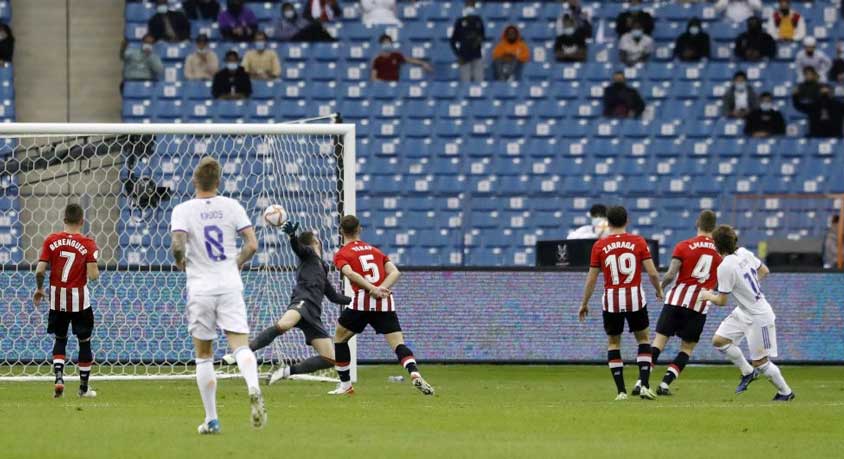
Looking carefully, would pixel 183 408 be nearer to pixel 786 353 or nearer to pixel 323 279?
pixel 323 279

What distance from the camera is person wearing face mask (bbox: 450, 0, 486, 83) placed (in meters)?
27.7

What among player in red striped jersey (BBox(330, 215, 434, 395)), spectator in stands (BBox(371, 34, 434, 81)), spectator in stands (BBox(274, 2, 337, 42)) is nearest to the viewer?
player in red striped jersey (BBox(330, 215, 434, 395))

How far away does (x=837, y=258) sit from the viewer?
21.6m

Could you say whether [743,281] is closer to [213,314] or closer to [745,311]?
[745,311]

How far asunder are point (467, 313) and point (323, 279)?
481 cm

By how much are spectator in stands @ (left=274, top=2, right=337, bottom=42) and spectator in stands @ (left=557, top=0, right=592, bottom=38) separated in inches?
159

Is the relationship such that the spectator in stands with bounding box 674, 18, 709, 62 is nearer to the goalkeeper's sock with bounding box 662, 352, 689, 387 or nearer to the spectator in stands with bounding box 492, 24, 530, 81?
the spectator in stands with bounding box 492, 24, 530, 81

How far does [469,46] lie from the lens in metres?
27.7

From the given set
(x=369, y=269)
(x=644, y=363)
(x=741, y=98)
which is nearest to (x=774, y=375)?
(x=644, y=363)

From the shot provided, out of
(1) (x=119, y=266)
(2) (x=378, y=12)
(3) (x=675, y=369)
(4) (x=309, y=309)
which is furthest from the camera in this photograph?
(2) (x=378, y=12)

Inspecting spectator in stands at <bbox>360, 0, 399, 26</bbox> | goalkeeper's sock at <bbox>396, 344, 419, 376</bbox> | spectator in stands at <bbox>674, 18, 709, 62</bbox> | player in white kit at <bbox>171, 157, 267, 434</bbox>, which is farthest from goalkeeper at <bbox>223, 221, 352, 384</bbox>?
spectator in stands at <bbox>674, 18, 709, 62</bbox>

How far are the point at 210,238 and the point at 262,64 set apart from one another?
17.2 meters

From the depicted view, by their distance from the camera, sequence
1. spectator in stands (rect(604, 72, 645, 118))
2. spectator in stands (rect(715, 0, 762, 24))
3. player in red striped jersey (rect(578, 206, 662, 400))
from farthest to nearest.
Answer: spectator in stands (rect(715, 0, 762, 24))
spectator in stands (rect(604, 72, 645, 118))
player in red striped jersey (rect(578, 206, 662, 400))

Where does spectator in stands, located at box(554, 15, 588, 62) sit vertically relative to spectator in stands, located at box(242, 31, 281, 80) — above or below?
above
